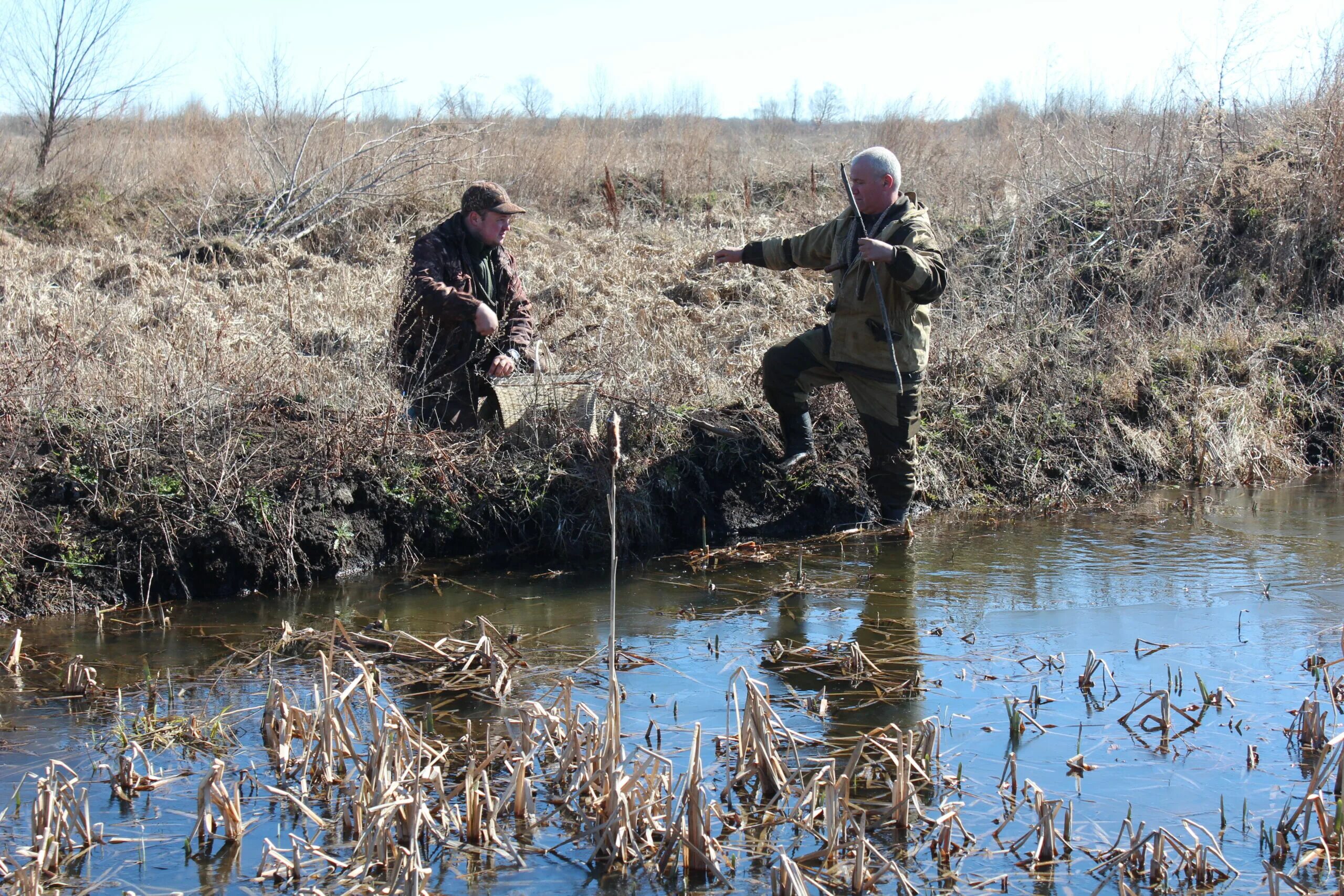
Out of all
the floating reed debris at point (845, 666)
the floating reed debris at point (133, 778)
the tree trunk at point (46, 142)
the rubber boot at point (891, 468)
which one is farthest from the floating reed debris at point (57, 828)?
the tree trunk at point (46, 142)

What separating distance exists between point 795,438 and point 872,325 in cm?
114

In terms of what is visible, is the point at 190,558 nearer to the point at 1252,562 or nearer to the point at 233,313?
the point at 233,313

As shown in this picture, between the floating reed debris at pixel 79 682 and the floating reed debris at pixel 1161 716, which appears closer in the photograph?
the floating reed debris at pixel 1161 716

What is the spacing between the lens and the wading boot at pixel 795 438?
26.3 feet

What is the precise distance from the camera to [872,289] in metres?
7.14

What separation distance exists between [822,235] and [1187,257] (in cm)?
680

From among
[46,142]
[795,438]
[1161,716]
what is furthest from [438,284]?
[46,142]

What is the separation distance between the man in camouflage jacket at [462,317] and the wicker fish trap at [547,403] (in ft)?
0.55

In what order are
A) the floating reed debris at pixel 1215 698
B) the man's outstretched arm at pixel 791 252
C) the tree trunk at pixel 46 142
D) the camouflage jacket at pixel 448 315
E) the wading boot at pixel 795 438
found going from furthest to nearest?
the tree trunk at pixel 46 142, the wading boot at pixel 795 438, the man's outstretched arm at pixel 791 252, the camouflage jacket at pixel 448 315, the floating reed debris at pixel 1215 698

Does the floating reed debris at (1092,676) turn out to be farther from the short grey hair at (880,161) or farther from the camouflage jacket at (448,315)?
the camouflage jacket at (448,315)

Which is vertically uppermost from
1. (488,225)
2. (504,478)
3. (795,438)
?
(488,225)

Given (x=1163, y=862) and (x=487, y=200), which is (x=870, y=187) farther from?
(x=1163, y=862)

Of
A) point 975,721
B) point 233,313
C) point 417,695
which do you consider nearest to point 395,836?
point 417,695

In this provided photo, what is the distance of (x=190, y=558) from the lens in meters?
6.92
